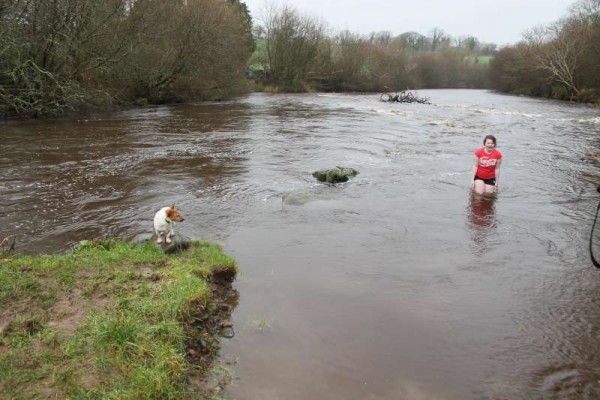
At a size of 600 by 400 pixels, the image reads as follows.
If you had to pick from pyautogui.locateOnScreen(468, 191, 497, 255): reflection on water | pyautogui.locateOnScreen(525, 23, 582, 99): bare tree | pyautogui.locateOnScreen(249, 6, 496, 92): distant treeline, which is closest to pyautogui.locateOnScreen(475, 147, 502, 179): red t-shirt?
pyautogui.locateOnScreen(468, 191, 497, 255): reflection on water

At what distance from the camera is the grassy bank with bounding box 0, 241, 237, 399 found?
364 centimetres

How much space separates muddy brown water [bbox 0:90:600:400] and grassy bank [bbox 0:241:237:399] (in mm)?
526

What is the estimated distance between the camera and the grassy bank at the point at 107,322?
11.9 ft

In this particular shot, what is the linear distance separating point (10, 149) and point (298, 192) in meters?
10.5

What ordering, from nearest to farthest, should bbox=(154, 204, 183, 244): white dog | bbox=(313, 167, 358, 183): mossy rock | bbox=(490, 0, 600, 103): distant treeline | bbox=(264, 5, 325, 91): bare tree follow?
1. bbox=(154, 204, 183, 244): white dog
2. bbox=(313, 167, 358, 183): mossy rock
3. bbox=(490, 0, 600, 103): distant treeline
4. bbox=(264, 5, 325, 91): bare tree

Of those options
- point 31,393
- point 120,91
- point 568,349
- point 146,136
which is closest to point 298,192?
point 568,349

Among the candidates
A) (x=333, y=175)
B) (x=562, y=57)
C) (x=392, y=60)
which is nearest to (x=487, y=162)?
(x=333, y=175)

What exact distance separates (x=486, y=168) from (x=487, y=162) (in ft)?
0.58

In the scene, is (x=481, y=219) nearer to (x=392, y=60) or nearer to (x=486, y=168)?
(x=486, y=168)

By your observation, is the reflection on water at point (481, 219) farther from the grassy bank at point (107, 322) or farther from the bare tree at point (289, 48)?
the bare tree at point (289, 48)

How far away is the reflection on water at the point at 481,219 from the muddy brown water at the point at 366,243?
0.21 ft

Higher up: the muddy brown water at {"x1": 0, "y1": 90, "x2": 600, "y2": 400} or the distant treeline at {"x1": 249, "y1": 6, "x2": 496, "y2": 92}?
the distant treeline at {"x1": 249, "y1": 6, "x2": 496, "y2": 92}

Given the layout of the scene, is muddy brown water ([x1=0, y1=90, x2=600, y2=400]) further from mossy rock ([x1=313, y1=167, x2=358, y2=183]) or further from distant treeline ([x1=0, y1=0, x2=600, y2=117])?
distant treeline ([x1=0, y1=0, x2=600, y2=117])

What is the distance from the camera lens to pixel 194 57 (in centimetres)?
3175
